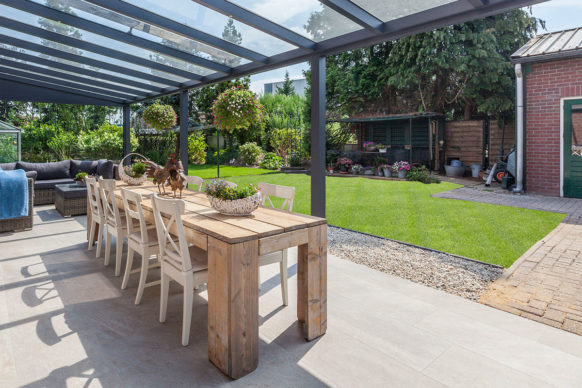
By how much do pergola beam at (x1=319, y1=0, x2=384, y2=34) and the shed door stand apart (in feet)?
21.4

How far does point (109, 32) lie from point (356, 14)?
121 inches

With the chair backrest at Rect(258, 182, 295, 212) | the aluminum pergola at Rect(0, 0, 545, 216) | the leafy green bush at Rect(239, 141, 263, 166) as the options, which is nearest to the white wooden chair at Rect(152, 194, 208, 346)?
the chair backrest at Rect(258, 182, 295, 212)

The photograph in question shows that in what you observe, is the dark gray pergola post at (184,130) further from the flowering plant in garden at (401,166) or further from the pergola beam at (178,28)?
the flowering plant in garden at (401,166)

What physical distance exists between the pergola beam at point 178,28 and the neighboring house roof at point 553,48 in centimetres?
637

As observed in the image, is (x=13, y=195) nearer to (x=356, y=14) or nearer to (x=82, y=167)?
(x=82, y=167)

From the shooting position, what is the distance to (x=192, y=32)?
13.4ft

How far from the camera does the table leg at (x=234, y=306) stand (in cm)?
197

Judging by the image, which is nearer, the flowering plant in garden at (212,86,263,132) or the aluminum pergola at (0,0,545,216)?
the aluminum pergola at (0,0,545,216)

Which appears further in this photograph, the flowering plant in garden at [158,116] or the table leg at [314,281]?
the flowering plant in garden at [158,116]

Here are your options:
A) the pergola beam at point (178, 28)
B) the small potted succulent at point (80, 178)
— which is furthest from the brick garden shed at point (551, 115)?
the small potted succulent at point (80, 178)

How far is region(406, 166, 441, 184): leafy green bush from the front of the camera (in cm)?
1037

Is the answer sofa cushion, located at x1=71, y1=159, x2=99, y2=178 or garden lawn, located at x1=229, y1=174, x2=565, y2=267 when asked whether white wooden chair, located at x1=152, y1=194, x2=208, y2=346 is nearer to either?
garden lawn, located at x1=229, y1=174, x2=565, y2=267

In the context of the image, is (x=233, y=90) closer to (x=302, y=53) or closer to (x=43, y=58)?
(x=302, y=53)

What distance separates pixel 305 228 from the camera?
7.63 ft
